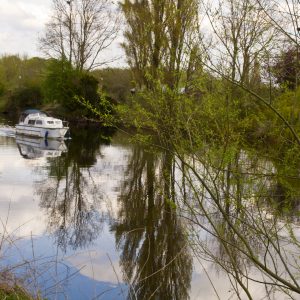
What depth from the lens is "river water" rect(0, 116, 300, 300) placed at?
7059mm

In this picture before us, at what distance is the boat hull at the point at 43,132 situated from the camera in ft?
95.8

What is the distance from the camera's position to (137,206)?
1212 cm

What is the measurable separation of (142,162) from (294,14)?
17.1 meters

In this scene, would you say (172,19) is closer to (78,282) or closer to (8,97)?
(78,282)

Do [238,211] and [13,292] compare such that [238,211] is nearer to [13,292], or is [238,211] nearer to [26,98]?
[13,292]

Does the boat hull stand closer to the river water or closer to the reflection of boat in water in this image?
the reflection of boat in water

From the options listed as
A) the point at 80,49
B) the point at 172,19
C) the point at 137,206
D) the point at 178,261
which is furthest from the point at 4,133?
the point at 172,19

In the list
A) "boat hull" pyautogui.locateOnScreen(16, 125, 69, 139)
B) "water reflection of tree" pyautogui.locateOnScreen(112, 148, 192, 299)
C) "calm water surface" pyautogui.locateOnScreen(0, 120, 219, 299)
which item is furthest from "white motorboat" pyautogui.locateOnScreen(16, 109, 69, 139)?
"water reflection of tree" pyautogui.locateOnScreen(112, 148, 192, 299)

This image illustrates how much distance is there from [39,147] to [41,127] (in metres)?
4.82

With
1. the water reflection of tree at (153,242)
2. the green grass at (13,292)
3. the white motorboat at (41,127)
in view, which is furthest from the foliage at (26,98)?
the green grass at (13,292)

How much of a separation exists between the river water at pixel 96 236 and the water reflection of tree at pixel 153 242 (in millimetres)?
18

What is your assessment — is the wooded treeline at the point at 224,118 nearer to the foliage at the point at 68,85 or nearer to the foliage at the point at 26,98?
the foliage at the point at 68,85

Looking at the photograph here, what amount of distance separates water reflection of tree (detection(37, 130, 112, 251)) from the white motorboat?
29.0ft

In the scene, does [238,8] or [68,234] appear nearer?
[238,8]
